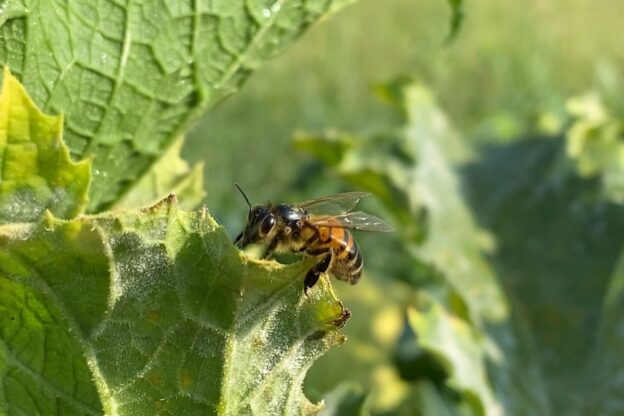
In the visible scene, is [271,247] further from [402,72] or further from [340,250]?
[402,72]

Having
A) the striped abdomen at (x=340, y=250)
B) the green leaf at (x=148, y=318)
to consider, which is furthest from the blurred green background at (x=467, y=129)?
the green leaf at (x=148, y=318)

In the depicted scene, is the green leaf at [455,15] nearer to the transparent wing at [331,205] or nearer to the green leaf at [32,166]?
the transparent wing at [331,205]

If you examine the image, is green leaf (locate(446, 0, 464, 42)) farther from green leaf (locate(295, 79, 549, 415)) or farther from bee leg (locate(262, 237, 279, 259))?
green leaf (locate(295, 79, 549, 415))

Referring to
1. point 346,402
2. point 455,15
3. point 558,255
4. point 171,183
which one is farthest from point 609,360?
point 171,183

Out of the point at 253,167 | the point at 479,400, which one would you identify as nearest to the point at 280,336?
the point at 479,400

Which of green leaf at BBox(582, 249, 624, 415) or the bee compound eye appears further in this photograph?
green leaf at BBox(582, 249, 624, 415)

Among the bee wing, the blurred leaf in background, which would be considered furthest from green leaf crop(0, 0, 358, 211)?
the blurred leaf in background

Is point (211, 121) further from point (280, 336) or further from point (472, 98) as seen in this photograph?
point (280, 336)
